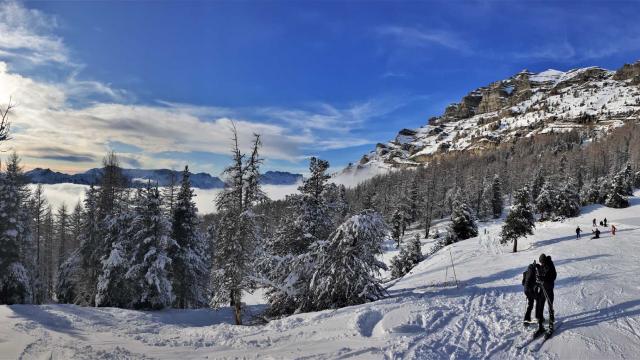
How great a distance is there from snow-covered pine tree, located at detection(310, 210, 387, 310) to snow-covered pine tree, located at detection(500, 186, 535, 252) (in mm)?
24779

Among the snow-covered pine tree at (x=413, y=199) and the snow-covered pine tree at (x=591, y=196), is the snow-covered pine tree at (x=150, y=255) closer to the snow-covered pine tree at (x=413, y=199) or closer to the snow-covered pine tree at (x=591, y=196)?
the snow-covered pine tree at (x=413, y=199)

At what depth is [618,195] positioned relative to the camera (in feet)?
214

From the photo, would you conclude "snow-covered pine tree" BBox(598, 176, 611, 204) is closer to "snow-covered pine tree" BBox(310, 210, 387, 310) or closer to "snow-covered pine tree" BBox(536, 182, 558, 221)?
"snow-covered pine tree" BBox(536, 182, 558, 221)

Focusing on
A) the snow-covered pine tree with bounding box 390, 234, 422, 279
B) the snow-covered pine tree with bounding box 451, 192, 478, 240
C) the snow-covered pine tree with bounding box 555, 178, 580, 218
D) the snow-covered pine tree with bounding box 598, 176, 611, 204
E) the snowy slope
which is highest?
the snow-covered pine tree with bounding box 598, 176, 611, 204

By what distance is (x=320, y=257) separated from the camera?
1800 centimetres

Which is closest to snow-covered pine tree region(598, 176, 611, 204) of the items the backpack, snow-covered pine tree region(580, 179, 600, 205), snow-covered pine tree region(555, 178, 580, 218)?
snow-covered pine tree region(580, 179, 600, 205)

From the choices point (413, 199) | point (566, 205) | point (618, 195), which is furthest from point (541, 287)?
point (413, 199)

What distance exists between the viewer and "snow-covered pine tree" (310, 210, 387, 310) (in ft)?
54.9

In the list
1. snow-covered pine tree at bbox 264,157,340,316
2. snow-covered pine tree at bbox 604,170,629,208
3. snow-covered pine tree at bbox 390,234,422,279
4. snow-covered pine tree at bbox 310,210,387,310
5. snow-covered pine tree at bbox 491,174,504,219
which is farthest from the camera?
snow-covered pine tree at bbox 491,174,504,219

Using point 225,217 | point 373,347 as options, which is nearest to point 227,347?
point 373,347

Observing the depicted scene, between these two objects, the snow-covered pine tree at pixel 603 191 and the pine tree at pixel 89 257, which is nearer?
the pine tree at pixel 89 257

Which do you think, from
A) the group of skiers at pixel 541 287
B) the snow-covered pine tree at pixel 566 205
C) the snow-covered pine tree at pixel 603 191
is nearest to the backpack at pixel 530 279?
the group of skiers at pixel 541 287

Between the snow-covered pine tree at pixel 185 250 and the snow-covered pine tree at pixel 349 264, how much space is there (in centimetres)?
1403

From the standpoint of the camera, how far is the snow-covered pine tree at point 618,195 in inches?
2564
